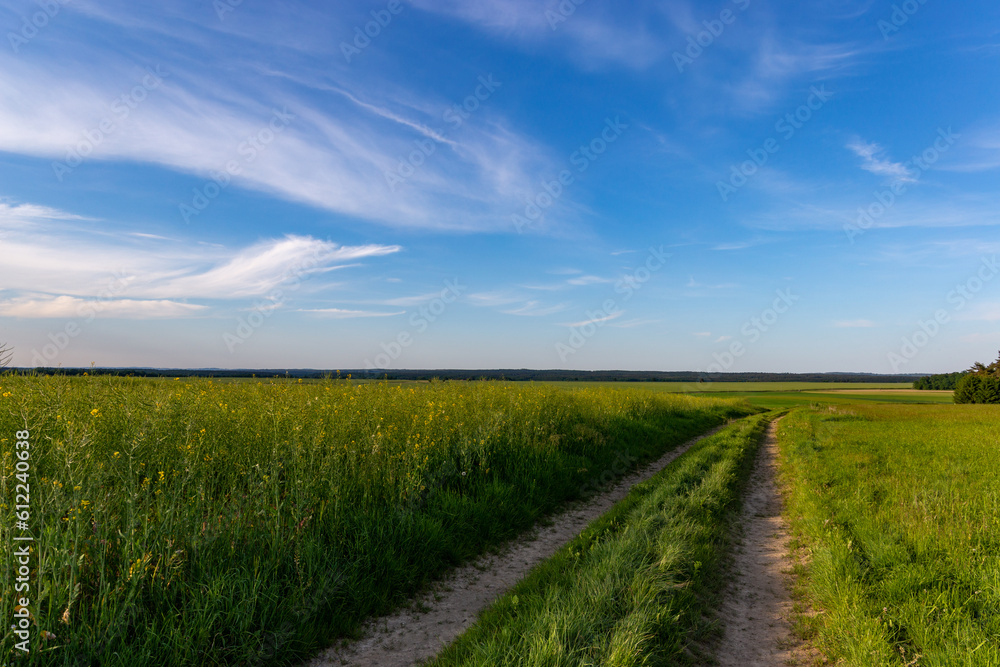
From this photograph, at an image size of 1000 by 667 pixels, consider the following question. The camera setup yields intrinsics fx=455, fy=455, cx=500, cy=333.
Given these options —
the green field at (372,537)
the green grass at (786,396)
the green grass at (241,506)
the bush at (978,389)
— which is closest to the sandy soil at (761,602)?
the green field at (372,537)

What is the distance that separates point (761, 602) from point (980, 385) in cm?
7146

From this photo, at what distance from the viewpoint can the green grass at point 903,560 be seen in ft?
12.7

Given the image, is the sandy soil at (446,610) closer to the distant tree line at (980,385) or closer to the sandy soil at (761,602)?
the sandy soil at (761,602)

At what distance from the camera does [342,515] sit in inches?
219

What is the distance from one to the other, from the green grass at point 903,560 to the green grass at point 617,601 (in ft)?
3.78

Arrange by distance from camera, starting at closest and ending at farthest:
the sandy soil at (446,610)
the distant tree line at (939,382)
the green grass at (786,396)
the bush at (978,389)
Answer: the sandy soil at (446,610) → the green grass at (786,396) → the bush at (978,389) → the distant tree line at (939,382)

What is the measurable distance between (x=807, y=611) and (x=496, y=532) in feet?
12.7

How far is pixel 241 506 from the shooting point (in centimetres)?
518

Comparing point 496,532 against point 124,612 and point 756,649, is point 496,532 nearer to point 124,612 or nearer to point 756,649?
point 756,649

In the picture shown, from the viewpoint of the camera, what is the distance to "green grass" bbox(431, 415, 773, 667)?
11.8 ft

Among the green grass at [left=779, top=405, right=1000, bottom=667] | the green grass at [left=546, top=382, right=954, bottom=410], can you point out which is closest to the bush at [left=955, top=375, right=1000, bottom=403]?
the green grass at [left=546, top=382, right=954, bottom=410]

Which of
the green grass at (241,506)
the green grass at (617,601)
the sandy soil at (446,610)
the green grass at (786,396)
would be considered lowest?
the green grass at (786,396)

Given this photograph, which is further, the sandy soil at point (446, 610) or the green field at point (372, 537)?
the sandy soil at point (446, 610)

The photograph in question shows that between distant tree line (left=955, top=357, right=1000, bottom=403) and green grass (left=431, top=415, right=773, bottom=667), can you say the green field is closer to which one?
green grass (left=431, top=415, right=773, bottom=667)
